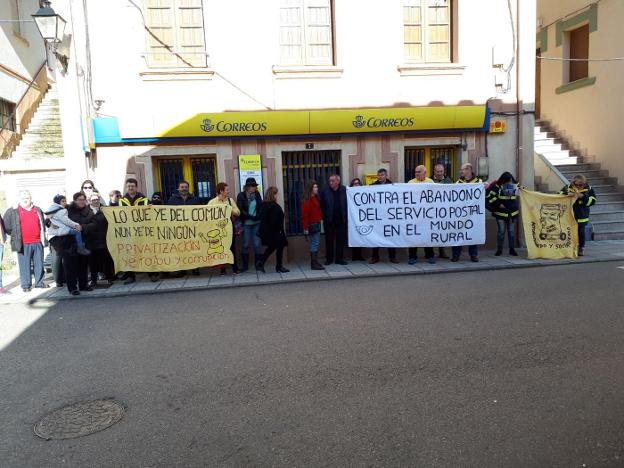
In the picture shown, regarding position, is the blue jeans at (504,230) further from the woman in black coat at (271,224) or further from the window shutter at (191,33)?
the window shutter at (191,33)

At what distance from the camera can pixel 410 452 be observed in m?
3.22

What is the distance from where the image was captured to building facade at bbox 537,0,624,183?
1341cm

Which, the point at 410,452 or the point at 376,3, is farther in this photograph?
the point at 376,3

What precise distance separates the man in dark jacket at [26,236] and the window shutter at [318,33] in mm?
6366

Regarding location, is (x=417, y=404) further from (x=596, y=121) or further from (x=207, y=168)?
(x=596, y=121)

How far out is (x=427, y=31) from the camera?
36.6 feet

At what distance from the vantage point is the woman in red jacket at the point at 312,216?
31.7 ft

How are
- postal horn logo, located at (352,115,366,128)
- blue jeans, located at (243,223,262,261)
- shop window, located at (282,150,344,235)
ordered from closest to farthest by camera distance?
blue jeans, located at (243,223,262,261)
postal horn logo, located at (352,115,366,128)
shop window, located at (282,150,344,235)

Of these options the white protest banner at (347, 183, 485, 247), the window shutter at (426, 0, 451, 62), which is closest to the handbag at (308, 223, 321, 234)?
the white protest banner at (347, 183, 485, 247)

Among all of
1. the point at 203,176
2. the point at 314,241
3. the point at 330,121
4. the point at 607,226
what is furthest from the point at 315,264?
the point at 607,226

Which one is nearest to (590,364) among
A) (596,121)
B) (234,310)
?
(234,310)

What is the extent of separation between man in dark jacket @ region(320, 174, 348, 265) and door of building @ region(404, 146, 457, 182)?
219cm

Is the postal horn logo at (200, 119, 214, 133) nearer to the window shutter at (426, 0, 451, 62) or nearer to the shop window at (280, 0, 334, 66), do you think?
the shop window at (280, 0, 334, 66)

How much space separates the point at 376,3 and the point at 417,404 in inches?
364
